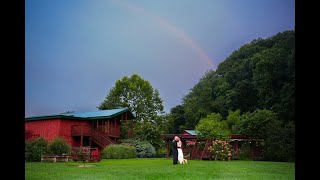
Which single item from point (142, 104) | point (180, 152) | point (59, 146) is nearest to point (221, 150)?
point (180, 152)

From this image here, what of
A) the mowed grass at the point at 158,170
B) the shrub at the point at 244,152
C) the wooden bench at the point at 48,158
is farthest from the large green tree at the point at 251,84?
the wooden bench at the point at 48,158

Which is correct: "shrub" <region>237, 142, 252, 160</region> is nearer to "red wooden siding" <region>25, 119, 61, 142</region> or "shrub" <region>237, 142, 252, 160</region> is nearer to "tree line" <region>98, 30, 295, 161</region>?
"tree line" <region>98, 30, 295, 161</region>

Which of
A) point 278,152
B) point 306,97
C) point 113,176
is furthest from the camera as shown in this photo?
point 278,152

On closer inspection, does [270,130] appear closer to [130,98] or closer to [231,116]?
[231,116]

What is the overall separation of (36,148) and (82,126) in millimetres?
933

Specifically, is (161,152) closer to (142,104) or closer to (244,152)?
(142,104)

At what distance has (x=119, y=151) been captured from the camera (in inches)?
348

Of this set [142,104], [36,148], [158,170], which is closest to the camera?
[158,170]

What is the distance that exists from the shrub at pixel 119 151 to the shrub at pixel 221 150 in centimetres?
149

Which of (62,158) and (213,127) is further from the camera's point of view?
(62,158)

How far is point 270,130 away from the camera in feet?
28.0

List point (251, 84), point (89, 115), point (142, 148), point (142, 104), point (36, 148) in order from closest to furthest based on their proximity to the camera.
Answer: point (251, 84) < point (36, 148) < point (142, 104) < point (142, 148) < point (89, 115)
